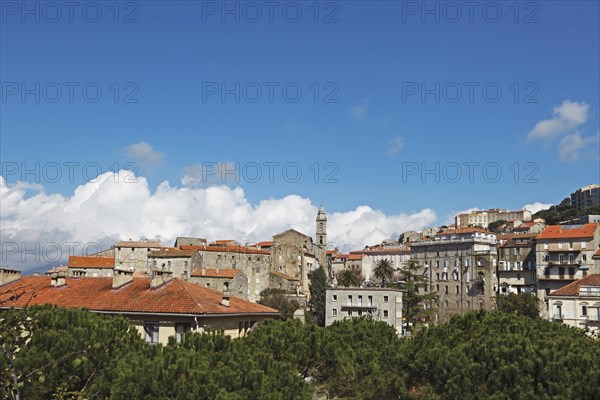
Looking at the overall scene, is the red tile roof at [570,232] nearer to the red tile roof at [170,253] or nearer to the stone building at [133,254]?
the red tile roof at [170,253]

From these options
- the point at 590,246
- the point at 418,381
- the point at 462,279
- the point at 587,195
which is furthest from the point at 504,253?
the point at 587,195

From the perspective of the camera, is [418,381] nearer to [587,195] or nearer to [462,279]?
[462,279]

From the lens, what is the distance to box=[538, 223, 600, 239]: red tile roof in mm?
77381

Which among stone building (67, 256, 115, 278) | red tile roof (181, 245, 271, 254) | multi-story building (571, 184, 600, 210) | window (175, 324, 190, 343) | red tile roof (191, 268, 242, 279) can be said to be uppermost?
multi-story building (571, 184, 600, 210)

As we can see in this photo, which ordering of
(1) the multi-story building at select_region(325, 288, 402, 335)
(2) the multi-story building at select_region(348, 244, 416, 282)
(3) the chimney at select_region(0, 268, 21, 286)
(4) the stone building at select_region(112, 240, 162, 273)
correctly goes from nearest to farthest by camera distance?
(3) the chimney at select_region(0, 268, 21, 286) < (1) the multi-story building at select_region(325, 288, 402, 335) < (4) the stone building at select_region(112, 240, 162, 273) < (2) the multi-story building at select_region(348, 244, 416, 282)

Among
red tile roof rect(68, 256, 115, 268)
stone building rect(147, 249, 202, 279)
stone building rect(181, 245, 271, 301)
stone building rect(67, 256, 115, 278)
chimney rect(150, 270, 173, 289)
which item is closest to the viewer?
chimney rect(150, 270, 173, 289)

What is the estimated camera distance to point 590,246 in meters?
76.4

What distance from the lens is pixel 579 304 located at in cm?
5531

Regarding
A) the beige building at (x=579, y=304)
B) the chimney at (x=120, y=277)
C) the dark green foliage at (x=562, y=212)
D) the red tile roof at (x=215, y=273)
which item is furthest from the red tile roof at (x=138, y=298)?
the dark green foliage at (x=562, y=212)

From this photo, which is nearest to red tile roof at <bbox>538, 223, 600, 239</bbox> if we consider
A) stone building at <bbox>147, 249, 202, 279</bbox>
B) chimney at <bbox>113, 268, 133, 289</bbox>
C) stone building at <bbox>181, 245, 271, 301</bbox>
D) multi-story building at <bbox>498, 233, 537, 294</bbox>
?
multi-story building at <bbox>498, 233, 537, 294</bbox>

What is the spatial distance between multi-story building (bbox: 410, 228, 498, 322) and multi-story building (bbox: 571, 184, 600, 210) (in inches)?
4016

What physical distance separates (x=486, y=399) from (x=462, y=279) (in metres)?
69.7

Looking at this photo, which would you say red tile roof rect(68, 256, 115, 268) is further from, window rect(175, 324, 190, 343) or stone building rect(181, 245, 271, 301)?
window rect(175, 324, 190, 343)

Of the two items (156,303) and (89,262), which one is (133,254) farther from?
(156,303)
